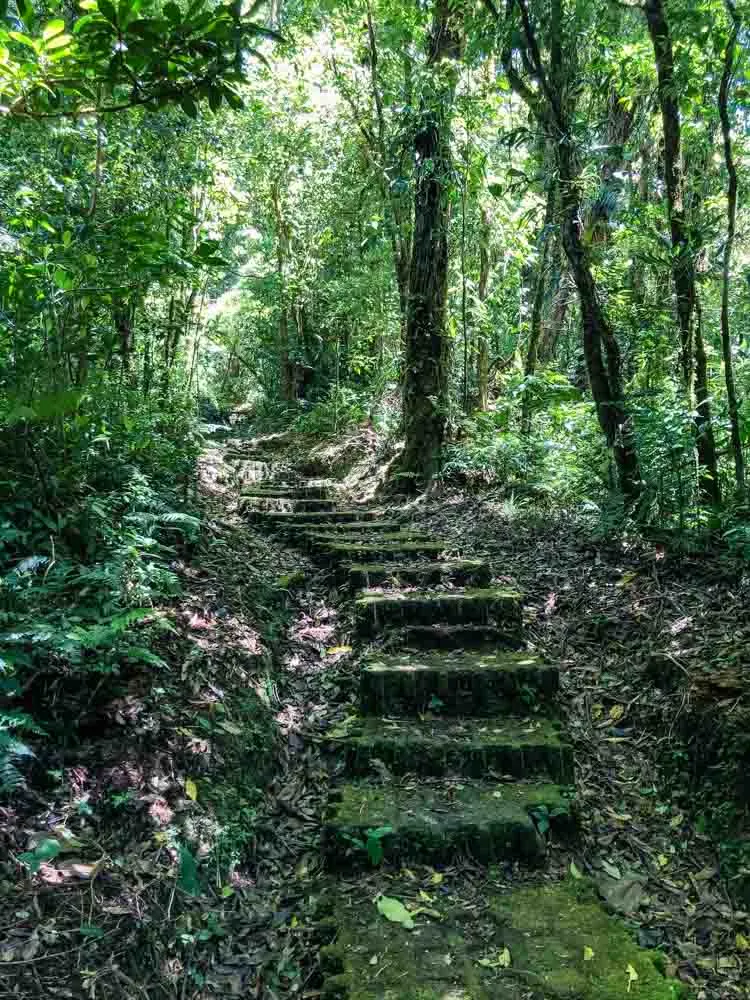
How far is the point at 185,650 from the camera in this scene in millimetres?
3744

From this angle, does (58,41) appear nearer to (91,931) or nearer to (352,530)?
(91,931)

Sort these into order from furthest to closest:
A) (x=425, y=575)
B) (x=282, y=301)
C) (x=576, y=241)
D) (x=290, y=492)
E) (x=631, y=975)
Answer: (x=282, y=301) → (x=290, y=492) → (x=576, y=241) → (x=425, y=575) → (x=631, y=975)

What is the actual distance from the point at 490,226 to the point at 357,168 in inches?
159

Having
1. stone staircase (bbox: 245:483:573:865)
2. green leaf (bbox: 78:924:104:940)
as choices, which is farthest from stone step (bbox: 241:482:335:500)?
green leaf (bbox: 78:924:104:940)

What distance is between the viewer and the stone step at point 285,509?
719cm

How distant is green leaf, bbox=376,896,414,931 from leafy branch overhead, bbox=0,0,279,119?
340cm

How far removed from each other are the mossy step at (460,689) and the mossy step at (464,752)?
221mm

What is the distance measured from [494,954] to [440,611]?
2.41 meters

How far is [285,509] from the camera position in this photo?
25.7 ft

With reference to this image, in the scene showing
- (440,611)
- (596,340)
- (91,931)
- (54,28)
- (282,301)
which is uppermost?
(282,301)

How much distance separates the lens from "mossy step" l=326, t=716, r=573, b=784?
3.58 m

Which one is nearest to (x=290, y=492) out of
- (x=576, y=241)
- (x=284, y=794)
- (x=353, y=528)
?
(x=353, y=528)

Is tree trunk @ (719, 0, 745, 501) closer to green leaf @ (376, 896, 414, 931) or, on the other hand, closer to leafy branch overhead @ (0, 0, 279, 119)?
leafy branch overhead @ (0, 0, 279, 119)

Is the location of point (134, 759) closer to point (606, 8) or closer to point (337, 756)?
point (337, 756)
